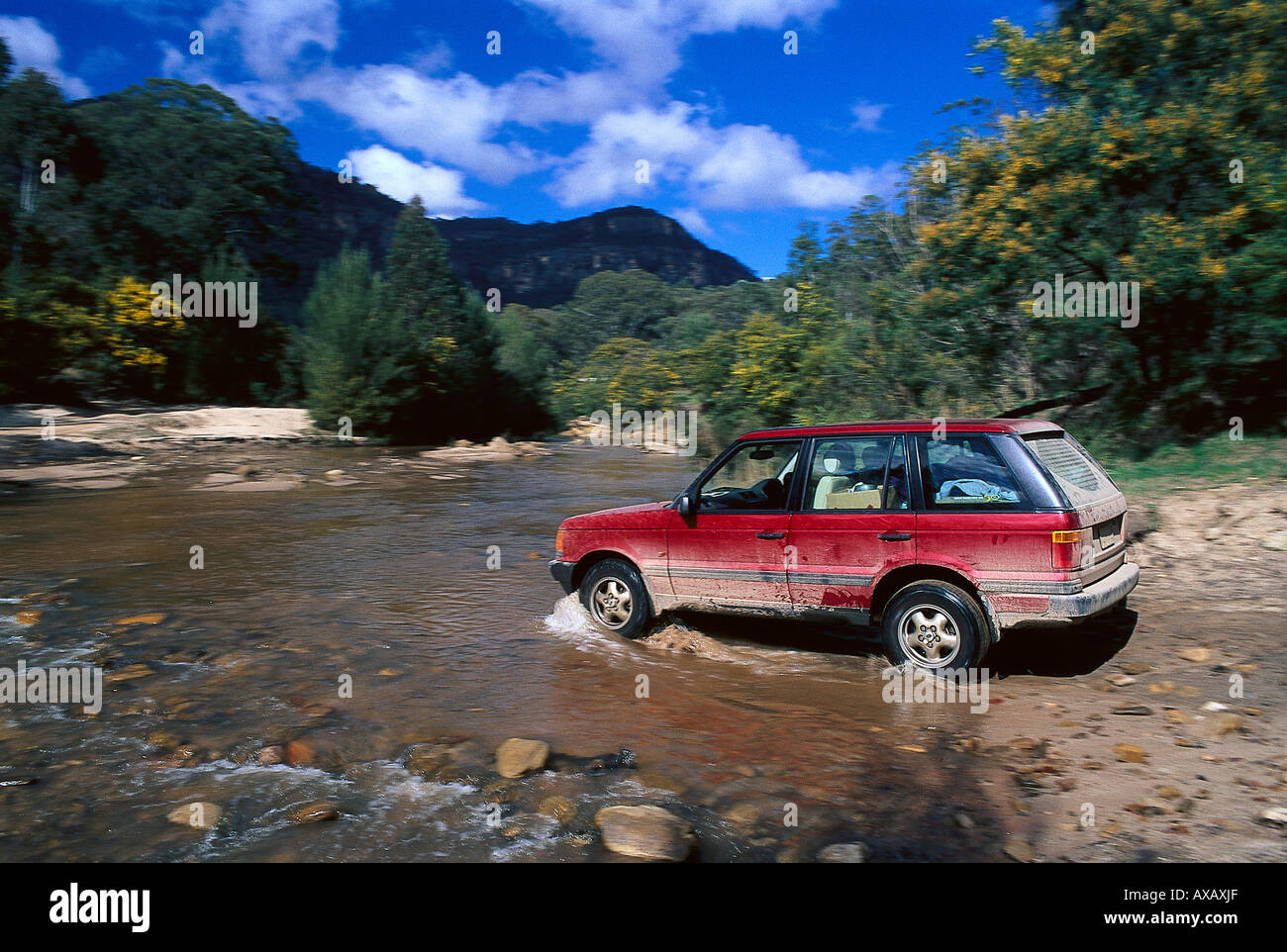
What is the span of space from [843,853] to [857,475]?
3307 mm

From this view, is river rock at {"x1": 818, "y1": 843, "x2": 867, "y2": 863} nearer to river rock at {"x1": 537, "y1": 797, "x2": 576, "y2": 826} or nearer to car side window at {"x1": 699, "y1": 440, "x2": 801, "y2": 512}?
river rock at {"x1": 537, "y1": 797, "x2": 576, "y2": 826}

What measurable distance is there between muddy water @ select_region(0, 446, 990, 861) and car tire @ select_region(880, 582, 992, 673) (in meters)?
0.39

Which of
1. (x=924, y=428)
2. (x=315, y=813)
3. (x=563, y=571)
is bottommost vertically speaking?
(x=315, y=813)

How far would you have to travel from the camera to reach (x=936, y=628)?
5.93 meters

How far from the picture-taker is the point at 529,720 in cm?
564

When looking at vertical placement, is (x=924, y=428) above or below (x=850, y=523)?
above

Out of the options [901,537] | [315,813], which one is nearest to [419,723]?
[315,813]

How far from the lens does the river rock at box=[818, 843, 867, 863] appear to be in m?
3.70

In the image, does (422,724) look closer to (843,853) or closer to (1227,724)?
(843,853)

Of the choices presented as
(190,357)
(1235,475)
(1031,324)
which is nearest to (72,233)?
(190,357)

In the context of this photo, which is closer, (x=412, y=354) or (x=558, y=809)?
(x=558, y=809)

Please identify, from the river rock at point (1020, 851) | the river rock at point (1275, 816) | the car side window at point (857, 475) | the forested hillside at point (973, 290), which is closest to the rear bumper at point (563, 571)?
the car side window at point (857, 475)

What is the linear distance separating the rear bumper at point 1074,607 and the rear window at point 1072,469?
1.85 feet

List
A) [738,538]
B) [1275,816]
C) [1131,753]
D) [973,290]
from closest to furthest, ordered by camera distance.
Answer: [1275,816]
[1131,753]
[738,538]
[973,290]
